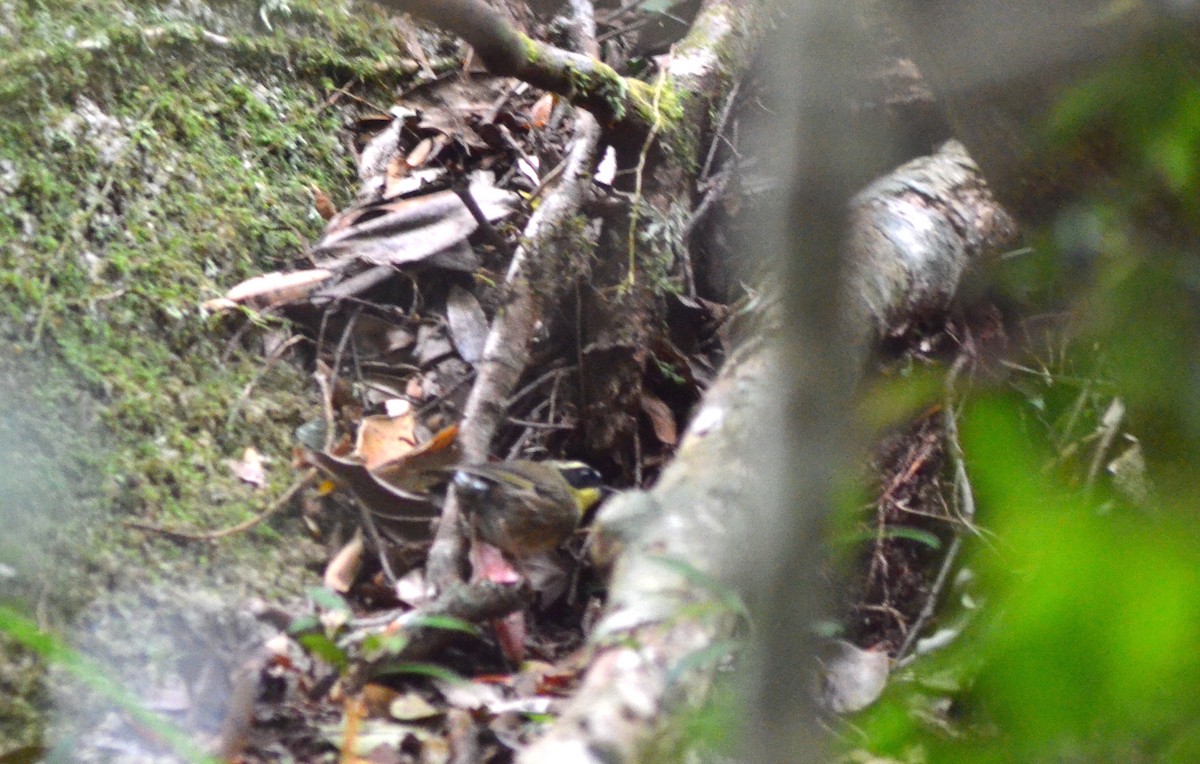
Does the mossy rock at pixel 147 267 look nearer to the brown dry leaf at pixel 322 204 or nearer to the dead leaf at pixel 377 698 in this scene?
the brown dry leaf at pixel 322 204

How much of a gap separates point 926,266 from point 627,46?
3.81 feet

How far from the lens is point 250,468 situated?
1.76 meters

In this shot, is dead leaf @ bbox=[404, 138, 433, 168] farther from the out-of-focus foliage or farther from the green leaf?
the out-of-focus foliage

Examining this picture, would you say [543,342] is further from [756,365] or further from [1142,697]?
[1142,697]

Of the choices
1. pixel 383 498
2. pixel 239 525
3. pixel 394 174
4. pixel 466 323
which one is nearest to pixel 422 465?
pixel 383 498

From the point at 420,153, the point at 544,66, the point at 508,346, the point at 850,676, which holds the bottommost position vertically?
the point at 850,676

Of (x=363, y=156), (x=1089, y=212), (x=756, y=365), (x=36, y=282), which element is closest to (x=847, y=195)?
(x=1089, y=212)

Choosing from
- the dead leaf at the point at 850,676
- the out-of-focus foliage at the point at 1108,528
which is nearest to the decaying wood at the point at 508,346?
the dead leaf at the point at 850,676

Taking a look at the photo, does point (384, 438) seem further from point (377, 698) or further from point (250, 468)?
point (377, 698)

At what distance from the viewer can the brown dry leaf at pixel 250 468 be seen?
1740mm

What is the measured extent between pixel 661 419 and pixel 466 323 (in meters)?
0.42

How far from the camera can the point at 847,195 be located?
0.54 m

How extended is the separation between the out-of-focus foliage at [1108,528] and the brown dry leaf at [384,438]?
106 cm

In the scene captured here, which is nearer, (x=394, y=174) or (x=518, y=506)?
(x=518, y=506)
